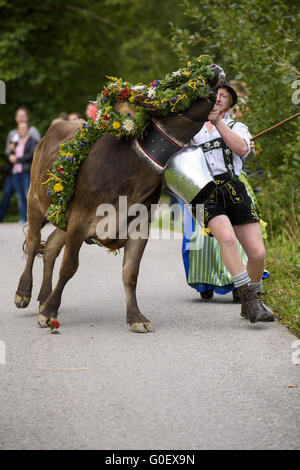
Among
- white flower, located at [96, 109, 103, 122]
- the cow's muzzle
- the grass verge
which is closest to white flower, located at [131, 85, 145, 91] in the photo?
white flower, located at [96, 109, 103, 122]

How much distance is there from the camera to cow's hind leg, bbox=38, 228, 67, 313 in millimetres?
7466

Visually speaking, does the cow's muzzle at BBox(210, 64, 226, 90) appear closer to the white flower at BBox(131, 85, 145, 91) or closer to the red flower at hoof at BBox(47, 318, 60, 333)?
the white flower at BBox(131, 85, 145, 91)

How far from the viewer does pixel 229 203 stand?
675cm

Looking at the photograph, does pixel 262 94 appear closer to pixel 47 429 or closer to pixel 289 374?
pixel 289 374

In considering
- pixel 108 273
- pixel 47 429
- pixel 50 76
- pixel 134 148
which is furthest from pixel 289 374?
pixel 50 76

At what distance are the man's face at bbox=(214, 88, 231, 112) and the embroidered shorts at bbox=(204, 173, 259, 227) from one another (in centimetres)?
53

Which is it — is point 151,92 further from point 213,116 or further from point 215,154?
point 215,154

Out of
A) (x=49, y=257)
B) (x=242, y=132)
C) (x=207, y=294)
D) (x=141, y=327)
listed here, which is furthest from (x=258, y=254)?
(x=49, y=257)

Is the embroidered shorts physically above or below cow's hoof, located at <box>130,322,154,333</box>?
above

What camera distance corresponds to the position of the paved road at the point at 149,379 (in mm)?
4098

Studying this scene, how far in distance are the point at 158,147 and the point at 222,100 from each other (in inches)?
25.8

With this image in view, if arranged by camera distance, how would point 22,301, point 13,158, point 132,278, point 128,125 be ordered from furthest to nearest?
point 13,158 < point 22,301 < point 132,278 < point 128,125

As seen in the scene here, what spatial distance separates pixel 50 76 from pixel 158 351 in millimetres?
18358

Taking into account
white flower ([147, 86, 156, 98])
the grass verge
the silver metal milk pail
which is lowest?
the grass verge
